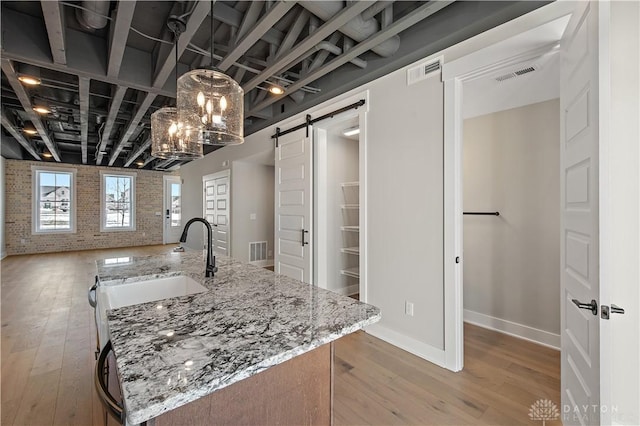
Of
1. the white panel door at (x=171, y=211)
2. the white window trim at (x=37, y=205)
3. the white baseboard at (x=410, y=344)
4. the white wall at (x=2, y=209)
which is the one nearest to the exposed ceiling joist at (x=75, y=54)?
the white baseboard at (x=410, y=344)

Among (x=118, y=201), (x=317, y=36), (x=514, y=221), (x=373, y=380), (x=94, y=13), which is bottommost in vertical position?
(x=373, y=380)

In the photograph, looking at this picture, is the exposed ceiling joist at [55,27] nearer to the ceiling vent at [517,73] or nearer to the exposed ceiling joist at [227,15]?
the exposed ceiling joist at [227,15]

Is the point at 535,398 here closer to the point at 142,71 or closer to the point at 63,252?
the point at 142,71

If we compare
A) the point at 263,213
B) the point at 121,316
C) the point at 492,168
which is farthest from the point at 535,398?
the point at 263,213

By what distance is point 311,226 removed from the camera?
12.4 ft

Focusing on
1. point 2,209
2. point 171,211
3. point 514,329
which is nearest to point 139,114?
point 514,329

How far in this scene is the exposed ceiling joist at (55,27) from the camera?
2.01 m

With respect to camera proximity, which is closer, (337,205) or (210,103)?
(210,103)

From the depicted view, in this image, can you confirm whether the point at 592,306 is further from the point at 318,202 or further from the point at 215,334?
the point at 318,202

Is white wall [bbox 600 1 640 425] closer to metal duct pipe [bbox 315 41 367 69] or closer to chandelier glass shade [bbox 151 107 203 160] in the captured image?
metal duct pipe [bbox 315 41 367 69]

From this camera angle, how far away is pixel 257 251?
6246 millimetres

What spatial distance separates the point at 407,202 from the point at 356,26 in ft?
5.00

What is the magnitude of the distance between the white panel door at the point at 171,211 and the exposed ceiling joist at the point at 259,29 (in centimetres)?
875

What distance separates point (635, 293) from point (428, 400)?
52.1 inches
